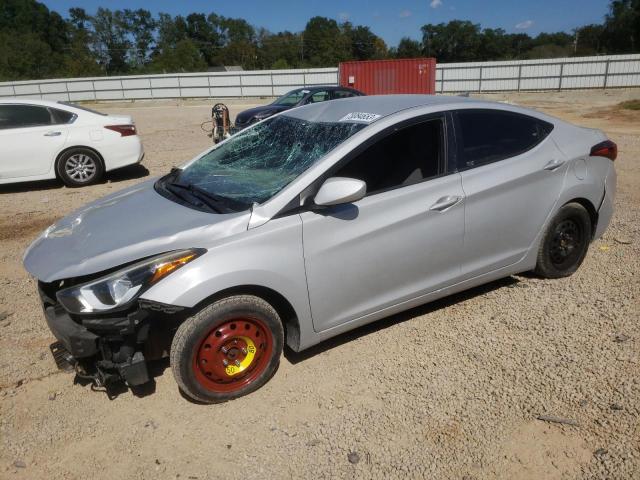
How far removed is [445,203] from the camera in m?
3.38

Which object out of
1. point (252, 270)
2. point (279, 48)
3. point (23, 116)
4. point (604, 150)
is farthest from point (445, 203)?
point (279, 48)

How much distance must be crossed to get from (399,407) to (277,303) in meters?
0.92

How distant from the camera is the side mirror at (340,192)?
2.89 m

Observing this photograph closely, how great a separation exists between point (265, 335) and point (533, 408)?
1.57 metres

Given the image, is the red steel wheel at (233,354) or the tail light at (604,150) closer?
the red steel wheel at (233,354)

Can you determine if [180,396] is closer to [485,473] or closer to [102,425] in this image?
[102,425]

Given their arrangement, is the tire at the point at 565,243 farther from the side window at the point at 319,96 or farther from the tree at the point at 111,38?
the tree at the point at 111,38

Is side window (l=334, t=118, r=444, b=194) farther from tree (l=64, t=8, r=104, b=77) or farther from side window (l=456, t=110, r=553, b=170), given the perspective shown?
tree (l=64, t=8, r=104, b=77)

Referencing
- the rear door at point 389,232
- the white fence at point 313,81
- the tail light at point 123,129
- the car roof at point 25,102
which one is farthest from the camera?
the white fence at point 313,81

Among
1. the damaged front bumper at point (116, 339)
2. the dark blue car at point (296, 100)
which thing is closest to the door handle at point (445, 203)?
the damaged front bumper at point (116, 339)

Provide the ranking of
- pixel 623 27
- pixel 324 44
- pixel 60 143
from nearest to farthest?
pixel 60 143, pixel 623 27, pixel 324 44

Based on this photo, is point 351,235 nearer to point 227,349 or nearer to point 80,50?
point 227,349

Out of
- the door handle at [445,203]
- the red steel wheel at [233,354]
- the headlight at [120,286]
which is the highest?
the door handle at [445,203]

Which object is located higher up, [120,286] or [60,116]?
[60,116]
